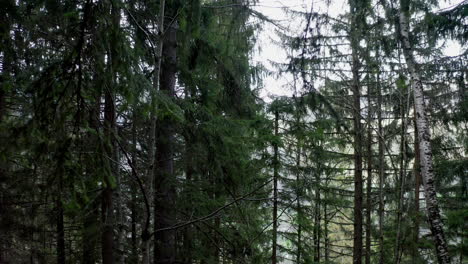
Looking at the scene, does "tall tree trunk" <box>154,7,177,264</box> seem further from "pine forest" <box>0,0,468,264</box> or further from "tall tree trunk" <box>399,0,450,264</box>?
"tall tree trunk" <box>399,0,450,264</box>

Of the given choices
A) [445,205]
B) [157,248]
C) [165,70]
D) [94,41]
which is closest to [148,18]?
[165,70]

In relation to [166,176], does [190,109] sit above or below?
above

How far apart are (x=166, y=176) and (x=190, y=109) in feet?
4.55

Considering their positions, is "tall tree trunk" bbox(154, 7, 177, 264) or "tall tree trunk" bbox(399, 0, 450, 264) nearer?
"tall tree trunk" bbox(399, 0, 450, 264)

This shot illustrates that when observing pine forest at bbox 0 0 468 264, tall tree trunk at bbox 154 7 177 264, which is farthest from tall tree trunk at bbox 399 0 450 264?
tall tree trunk at bbox 154 7 177 264

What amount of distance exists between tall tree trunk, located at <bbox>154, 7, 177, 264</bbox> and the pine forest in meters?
0.03

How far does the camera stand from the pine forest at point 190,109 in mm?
2682

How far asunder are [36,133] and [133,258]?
4208mm

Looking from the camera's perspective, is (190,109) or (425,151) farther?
(425,151)

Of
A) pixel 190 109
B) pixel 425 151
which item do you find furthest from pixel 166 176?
pixel 425 151

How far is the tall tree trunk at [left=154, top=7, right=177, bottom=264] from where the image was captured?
20.8ft

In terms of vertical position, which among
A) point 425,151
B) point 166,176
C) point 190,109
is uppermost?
point 190,109

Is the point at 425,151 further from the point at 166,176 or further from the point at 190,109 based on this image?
the point at 166,176

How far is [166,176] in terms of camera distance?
644cm
